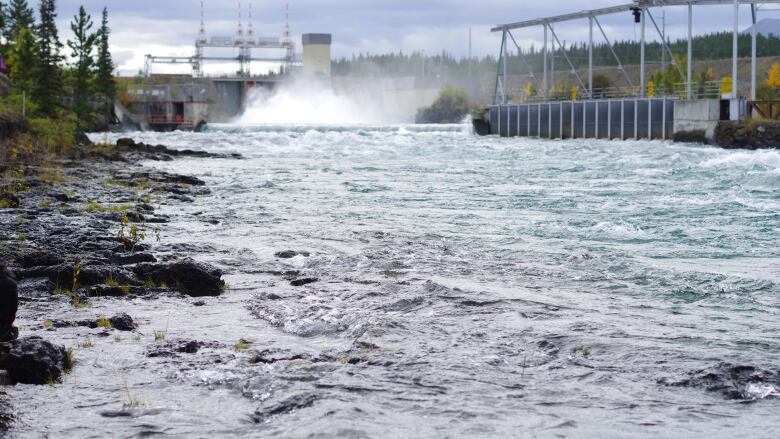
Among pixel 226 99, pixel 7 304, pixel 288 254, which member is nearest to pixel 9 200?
pixel 288 254

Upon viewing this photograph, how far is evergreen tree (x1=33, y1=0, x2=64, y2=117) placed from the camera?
219ft

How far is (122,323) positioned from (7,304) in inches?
88.6

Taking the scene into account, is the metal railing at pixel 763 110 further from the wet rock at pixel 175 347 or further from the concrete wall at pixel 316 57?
the concrete wall at pixel 316 57

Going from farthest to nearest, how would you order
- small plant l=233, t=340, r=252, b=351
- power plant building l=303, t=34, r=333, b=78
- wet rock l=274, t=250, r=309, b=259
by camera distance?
power plant building l=303, t=34, r=333, b=78, wet rock l=274, t=250, r=309, b=259, small plant l=233, t=340, r=252, b=351

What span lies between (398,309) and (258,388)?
3971 mm

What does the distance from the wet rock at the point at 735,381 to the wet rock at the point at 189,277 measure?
643 cm

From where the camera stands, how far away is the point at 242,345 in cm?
1098

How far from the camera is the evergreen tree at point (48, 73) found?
6681 centimetres

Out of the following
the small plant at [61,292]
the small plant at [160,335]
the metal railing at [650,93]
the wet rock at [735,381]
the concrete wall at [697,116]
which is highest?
the metal railing at [650,93]

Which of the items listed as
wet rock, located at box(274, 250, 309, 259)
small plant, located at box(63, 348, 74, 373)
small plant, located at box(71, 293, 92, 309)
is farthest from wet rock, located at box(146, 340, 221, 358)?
wet rock, located at box(274, 250, 309, 259)

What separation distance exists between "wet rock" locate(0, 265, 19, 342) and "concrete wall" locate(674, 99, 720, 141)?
162 ft

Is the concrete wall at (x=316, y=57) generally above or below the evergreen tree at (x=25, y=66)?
above

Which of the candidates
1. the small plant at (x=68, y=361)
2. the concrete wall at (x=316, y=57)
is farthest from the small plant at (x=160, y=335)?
the concrete wall at (x=316, y=57)

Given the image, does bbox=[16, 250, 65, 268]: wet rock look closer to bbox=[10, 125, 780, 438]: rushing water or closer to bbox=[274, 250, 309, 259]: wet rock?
bbox=[10, 125, 780, 438]: rushing water
